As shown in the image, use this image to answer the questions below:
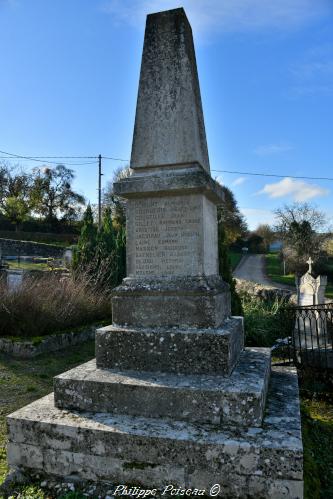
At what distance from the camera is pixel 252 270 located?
43875 mm

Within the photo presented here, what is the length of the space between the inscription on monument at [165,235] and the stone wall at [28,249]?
3651 cm

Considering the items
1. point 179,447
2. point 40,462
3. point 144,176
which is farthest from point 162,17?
point 40,462

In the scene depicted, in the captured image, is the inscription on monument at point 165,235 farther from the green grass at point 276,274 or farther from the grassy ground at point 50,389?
the green grass at point 276,274

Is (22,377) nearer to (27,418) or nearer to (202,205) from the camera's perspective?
(27,418)

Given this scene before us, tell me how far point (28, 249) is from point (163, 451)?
39.9 meters

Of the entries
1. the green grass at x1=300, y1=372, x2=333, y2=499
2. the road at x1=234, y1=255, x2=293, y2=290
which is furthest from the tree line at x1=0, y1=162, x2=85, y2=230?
the green grass at x1=300, y1=372, x2=333, y2=499

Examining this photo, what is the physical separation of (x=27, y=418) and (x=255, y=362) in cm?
215

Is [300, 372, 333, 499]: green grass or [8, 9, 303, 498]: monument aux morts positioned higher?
[8, 9, 303, 498]: monument aux morts

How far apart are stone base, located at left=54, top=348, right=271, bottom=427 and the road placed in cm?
3082

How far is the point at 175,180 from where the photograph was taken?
3.74 meters

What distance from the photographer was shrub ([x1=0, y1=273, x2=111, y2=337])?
8.70 meters

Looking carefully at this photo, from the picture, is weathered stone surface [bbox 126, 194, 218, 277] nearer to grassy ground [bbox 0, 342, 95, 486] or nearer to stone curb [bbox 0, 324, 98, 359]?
grassy ground [bbox 0, 342, 95, 486]

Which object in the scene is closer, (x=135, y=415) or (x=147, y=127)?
(x=135, y=415)

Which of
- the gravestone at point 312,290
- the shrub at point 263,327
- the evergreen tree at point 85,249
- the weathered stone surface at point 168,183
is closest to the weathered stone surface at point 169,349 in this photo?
the weathered stone surface at point 168,183
